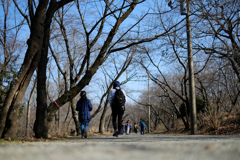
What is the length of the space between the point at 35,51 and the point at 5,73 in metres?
7.55

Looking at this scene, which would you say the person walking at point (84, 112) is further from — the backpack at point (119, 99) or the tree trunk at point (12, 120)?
the tree trunk at point (12, 120)

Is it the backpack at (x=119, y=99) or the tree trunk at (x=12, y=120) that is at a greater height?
the backpack at (x=119, y=99)

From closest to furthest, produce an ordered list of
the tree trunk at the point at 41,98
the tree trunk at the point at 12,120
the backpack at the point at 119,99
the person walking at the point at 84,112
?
the tree trunk at the point at 12,120 → the tree trunk at the point at 41,98 → the backpack at the point at 119,99 → the person walking at the point at 84,112

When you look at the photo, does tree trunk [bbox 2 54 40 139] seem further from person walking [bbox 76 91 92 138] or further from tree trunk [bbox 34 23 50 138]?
person walking [bbox 76 91 92 138]

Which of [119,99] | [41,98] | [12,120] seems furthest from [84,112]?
[12,120]

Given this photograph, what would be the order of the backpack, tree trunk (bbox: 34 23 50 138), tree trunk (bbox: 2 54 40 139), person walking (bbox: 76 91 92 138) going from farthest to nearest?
1. person walking (bbox: 76 91 92 138)
2. the backpack
3. tree trunk (bbox: 34 23 50 138)
4. tree trunk (bbox: 2 54 40 139)

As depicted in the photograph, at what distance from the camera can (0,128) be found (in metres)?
6.26

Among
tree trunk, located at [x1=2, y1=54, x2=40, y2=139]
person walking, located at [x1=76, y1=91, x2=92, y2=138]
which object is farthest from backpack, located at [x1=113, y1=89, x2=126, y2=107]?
tree trunk, located at [x1=2, y1=54, x2=40, y2=139]

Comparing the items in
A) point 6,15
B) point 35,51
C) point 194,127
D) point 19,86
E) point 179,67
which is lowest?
point 194,127

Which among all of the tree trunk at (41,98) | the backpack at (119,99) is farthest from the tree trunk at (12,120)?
the backpack at (119,99)

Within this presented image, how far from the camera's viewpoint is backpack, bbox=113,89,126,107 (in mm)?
8422

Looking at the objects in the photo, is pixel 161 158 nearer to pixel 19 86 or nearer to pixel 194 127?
pixel 19 86

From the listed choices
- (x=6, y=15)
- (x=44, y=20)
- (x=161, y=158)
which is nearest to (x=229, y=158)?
(x=161, y=158)

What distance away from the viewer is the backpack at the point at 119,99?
842 centimetres
